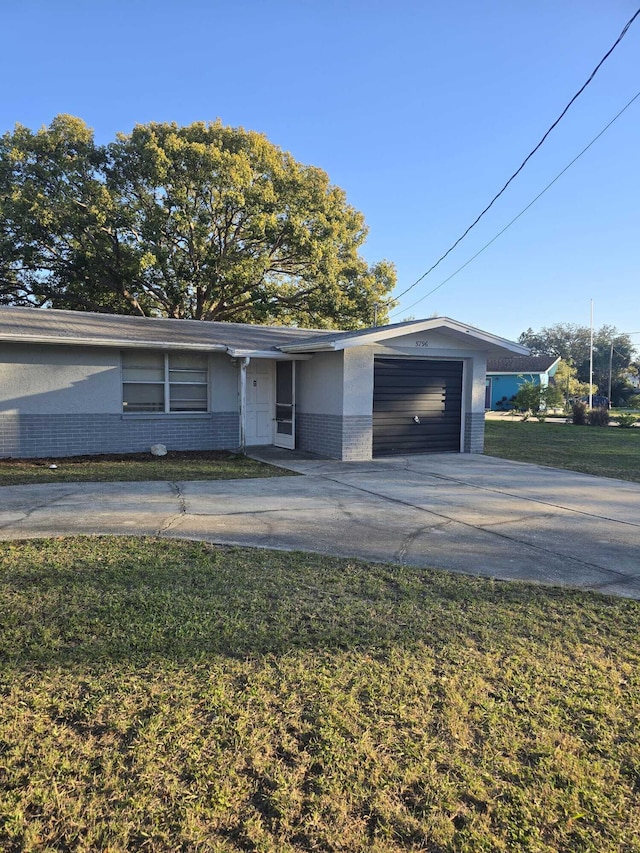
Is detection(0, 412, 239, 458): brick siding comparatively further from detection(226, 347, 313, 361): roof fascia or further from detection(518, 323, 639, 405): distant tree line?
detection(518, 323, 639, 405): distant tree line

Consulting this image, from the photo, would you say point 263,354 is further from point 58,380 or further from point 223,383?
point 58,380

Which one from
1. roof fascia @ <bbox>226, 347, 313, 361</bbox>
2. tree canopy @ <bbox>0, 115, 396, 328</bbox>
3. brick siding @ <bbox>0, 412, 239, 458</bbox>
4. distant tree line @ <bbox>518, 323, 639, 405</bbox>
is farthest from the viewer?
distant tree line @ <bbox>518, 323, 639, 405</bbox>

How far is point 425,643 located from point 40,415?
10484mm

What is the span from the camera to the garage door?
12.5 m

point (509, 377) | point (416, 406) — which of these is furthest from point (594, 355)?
point (416, 406)

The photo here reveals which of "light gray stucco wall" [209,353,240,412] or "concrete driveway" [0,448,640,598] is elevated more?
"light gray stucco wall" [209,353,240,412]

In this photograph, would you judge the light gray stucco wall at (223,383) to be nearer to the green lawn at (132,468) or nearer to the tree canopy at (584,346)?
the green lawn at (132,468)

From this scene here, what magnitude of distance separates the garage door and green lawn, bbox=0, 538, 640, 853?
825 centimetres

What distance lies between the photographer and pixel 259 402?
46.7 ft

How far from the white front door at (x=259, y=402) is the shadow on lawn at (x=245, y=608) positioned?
9.05m

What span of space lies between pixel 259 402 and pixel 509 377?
34.2 metres

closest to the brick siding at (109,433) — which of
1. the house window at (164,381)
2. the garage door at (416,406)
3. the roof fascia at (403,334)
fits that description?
the house window at (164,381)

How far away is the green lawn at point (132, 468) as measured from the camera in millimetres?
9245

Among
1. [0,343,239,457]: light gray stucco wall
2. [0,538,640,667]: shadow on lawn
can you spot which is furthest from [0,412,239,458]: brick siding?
[0,538,640,667]: shadow on lawn
